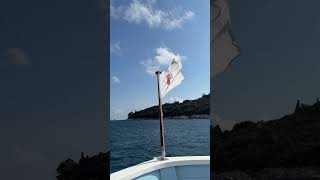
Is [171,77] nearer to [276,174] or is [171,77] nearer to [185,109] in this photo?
[276,174]

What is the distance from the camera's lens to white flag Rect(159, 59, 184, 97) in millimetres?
4872

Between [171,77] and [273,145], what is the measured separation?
8.39 ft

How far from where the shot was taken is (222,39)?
8.60ft

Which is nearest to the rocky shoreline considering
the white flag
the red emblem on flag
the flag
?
the flag

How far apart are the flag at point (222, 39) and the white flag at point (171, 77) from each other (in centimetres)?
221

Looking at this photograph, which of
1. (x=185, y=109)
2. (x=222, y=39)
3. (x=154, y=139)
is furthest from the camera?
(x=154, y=139)

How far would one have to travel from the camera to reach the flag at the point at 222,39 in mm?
2621

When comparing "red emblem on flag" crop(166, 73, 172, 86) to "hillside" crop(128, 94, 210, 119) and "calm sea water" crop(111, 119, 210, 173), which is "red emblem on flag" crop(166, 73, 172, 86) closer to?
"hillside" crop(128, 94, 210, 119)

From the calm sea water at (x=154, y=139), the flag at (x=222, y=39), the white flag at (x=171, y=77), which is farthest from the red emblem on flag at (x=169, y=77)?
the calm sea water at (x=154, y=139)

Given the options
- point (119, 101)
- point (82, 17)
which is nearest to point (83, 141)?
point (82, 17)

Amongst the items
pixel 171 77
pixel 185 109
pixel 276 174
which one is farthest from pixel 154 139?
pixel 276 174

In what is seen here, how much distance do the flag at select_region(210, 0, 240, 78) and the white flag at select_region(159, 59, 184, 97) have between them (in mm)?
2212

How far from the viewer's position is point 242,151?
2.64 meters

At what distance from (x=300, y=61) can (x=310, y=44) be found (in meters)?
0.13
